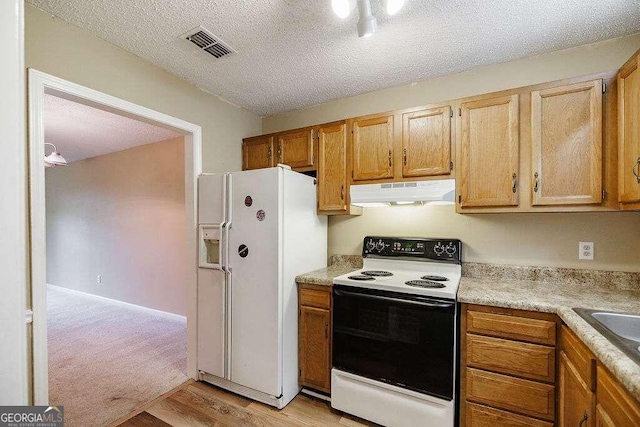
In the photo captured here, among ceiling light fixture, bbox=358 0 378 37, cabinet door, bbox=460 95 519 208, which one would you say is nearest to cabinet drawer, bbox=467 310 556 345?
cabinet door, bbox=460 95 519 208

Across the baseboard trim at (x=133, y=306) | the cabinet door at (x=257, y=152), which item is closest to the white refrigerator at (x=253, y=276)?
the cabinet door at (x=257, y=152)

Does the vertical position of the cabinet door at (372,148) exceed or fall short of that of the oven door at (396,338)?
it exceeds it

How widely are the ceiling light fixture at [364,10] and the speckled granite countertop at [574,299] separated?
1.52m

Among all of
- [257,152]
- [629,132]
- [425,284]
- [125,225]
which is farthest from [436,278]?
[125,225]

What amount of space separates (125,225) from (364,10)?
4551mm

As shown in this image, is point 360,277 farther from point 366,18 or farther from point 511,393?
point 366,18

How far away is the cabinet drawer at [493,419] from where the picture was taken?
1513 millimetres

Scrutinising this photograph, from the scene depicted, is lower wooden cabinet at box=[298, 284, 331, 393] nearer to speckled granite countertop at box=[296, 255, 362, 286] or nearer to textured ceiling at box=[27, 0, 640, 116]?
speckled granite countertop at box=[296, 255, 362, 286]

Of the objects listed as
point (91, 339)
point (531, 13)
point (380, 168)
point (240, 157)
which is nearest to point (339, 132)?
point (380, 168)

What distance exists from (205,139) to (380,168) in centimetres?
155

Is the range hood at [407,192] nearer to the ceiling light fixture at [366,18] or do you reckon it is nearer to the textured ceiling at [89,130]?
the ceiling light fixture at [366,18]

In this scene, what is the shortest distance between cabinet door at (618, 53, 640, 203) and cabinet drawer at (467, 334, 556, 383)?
90cm

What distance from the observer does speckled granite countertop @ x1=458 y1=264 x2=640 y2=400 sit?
93 cm

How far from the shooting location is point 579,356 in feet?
4.03
